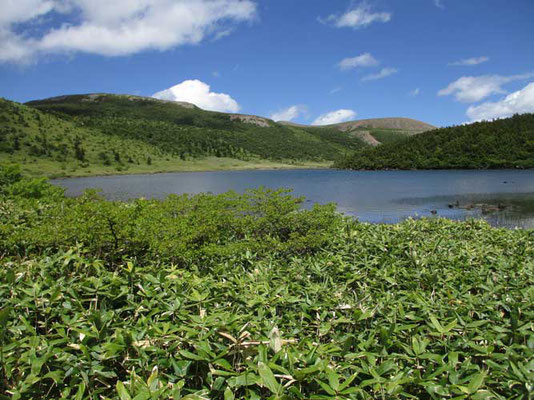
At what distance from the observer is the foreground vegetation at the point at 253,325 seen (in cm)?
183

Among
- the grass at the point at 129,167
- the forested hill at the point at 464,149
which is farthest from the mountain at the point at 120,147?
the forested hill at the point at 464,149

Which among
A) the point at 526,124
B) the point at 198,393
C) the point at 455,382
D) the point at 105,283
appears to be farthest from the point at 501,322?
the point at 526,124

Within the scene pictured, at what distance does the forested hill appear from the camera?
319ft

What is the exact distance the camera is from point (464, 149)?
349 feet

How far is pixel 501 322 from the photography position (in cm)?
268

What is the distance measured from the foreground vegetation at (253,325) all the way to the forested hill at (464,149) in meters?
111

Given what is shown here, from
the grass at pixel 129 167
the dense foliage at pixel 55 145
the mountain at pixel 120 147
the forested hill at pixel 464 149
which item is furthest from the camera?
the forested hill at pixel 464 149

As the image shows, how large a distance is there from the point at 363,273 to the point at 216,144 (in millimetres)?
168036

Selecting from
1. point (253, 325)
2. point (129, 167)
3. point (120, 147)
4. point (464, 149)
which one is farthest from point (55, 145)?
point (464, 149)

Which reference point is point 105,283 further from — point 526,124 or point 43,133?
point 526,124

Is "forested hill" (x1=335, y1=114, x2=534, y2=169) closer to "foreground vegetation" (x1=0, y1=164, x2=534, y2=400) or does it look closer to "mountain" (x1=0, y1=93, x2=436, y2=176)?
"mountain" (x1=0, y1=93, x2=436, y2=176)

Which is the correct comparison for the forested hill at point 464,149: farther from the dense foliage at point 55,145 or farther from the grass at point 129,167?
the dense foliage at point 55,145

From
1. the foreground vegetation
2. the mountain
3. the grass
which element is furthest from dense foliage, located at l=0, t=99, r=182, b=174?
the foreground vegetation

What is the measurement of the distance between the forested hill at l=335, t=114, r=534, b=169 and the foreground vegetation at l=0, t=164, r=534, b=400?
111 metres
